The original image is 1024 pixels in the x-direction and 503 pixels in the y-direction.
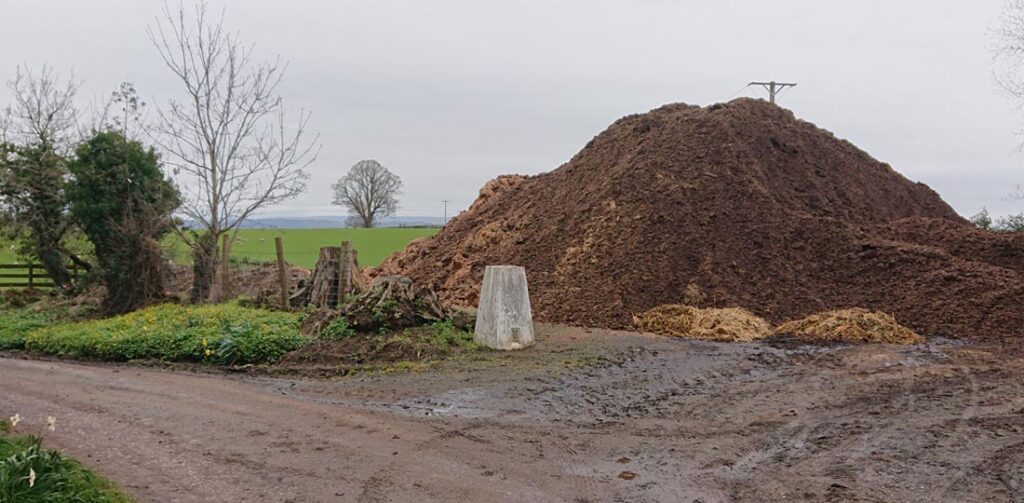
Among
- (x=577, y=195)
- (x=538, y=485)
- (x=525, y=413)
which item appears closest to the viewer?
(x=538, y=485)

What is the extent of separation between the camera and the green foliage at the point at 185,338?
1038 centimetres

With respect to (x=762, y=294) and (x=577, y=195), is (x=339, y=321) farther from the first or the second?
(x=577, y=195)

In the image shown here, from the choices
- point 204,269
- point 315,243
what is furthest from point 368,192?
point 204,269

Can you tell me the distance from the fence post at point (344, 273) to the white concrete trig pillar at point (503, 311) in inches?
156

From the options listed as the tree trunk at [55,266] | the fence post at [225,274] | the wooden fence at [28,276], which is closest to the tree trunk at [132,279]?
the fence post at [225,274]

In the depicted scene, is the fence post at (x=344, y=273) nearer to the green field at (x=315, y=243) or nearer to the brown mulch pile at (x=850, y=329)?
the brown mulch pile at (x=850, y=329)

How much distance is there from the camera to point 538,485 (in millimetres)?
5133

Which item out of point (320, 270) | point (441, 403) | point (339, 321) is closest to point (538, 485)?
point (441, 403)

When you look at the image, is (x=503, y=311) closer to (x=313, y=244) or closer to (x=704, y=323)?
(x=704, y=323)

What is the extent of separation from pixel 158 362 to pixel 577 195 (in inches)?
462

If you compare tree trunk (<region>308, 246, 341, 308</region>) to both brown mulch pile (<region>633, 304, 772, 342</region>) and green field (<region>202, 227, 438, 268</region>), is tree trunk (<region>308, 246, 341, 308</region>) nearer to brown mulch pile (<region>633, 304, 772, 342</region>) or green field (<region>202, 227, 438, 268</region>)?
brown mulch pile (<region>633, 304, 772, 342</region>)

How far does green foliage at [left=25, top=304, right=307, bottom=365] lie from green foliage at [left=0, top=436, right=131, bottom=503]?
564 centimetres

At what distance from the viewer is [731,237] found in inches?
632

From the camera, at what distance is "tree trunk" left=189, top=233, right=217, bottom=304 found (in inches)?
640
